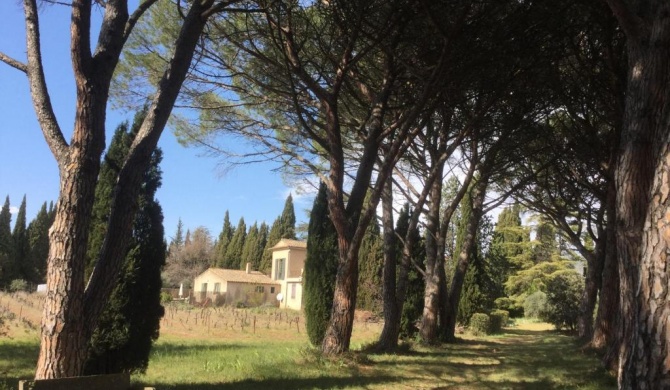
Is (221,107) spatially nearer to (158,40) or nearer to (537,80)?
(158,40)

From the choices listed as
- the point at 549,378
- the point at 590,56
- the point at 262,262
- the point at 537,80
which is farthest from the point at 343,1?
the point at 262,262

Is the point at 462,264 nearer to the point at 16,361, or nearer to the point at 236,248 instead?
the point at 16,361

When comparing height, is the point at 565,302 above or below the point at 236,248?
below

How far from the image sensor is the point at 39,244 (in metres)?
36.4

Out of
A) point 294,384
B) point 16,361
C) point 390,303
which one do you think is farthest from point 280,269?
point 294,384

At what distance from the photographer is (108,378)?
4359 millimetres

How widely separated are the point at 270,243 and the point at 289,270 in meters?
8.64

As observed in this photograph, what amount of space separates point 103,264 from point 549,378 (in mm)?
6323

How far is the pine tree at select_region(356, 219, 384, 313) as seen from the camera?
25.9 metres

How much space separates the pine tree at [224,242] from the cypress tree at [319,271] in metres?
39.1

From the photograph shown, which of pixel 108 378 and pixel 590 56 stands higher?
pixel 590 56

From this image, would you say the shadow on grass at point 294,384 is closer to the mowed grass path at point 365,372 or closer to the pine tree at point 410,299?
the mowed grass path at point 365,372

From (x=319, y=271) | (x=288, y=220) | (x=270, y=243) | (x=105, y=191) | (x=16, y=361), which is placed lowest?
(x=16, y=361)

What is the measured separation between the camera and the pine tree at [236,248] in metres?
49.6
